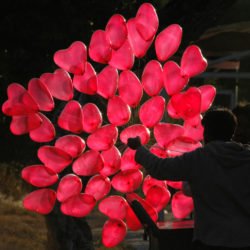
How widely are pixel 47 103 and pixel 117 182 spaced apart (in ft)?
2.39

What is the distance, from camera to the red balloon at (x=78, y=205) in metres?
5.41

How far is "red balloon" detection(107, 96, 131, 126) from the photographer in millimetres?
5473

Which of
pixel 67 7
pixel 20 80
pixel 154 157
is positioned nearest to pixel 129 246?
pixel 20 80

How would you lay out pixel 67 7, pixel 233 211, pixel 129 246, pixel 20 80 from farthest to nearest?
pixel 129 246 → pixel 20 80 → pixel 67 7 → pixel 233 211

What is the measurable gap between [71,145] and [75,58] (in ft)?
2.02

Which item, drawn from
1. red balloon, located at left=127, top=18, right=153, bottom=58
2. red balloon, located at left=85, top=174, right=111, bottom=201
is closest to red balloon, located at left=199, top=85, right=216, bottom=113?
red balloon, located at left=127, top=18, right=153, bottom=58

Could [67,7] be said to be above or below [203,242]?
above

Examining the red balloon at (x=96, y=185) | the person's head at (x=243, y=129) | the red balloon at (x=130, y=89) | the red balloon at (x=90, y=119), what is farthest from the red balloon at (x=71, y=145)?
the person's head at (x=243, y=129)

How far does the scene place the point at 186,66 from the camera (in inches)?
217

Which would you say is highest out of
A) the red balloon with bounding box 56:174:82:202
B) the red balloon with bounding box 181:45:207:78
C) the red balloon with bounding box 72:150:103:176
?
the red balloon with bounding box 181:45:207:78

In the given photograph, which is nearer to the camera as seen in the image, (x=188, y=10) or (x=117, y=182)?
(x=117, y=182)

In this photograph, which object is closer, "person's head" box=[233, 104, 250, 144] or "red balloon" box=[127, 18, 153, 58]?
"person's head" box=[233, 104, 250, 144]

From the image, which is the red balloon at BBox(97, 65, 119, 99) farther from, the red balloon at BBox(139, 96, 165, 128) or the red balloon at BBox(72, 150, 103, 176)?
the red balloon at BBox(72, 150, 103, 176)

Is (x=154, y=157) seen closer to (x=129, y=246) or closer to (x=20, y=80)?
(x=20, y=80)
